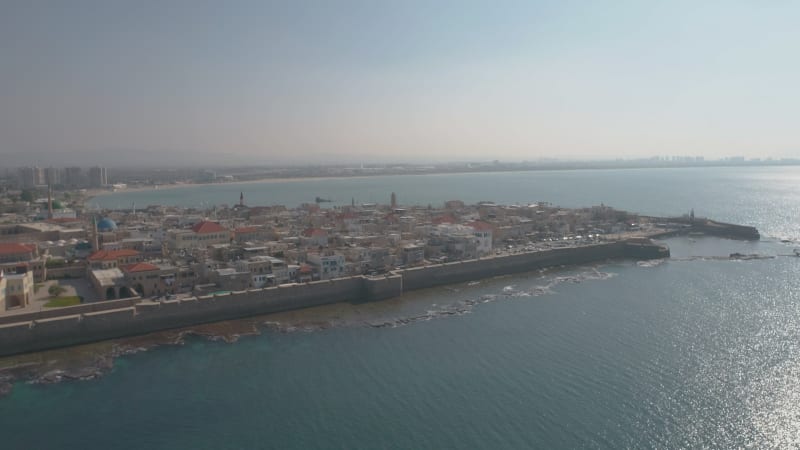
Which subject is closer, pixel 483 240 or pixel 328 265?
pixel 328 265

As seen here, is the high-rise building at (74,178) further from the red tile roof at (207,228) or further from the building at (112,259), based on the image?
the building at (112,259)

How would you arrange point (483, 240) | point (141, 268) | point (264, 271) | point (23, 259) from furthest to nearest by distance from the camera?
point (483, 240) < point (23, 259) < point (264, 271) < point (141, 268)

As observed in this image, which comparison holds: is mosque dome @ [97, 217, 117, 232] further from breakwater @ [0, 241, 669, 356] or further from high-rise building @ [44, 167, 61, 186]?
high-rise building @ [44, 167, 61, 186]

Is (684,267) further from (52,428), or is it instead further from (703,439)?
(52,428)

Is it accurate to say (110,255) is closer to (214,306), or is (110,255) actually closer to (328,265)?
(214,306)

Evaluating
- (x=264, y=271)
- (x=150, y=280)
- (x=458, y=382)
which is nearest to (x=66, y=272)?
(x=150, y=280)

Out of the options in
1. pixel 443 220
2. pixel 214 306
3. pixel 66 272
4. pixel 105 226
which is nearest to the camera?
pixel 214 306
